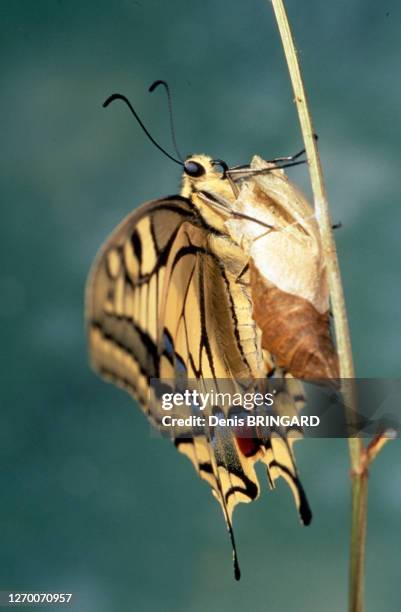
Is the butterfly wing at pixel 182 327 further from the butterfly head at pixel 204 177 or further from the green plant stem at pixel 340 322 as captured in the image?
the green plant stem at pixel 340 322

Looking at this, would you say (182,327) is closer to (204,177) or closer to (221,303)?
(221,303)

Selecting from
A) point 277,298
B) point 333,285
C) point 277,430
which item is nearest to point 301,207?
point 277,298

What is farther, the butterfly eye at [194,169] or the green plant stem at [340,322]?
the butterfly eye at [194,169]

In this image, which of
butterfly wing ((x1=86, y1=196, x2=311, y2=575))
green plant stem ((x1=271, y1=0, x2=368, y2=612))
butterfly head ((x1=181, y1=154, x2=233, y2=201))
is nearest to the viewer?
green plant stem ((x1=271, y1=0, x2=368, y2=612))

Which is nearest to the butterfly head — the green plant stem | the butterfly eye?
the butterfly eye

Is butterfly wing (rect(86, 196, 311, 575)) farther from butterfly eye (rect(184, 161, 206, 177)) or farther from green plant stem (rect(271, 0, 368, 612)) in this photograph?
green plant stem (rect(271, 0, 368, 612))

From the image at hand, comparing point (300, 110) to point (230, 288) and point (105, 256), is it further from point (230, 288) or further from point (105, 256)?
point (230, 288)

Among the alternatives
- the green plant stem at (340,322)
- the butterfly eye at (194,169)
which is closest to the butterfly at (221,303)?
the butterfly eye at (194,169)
